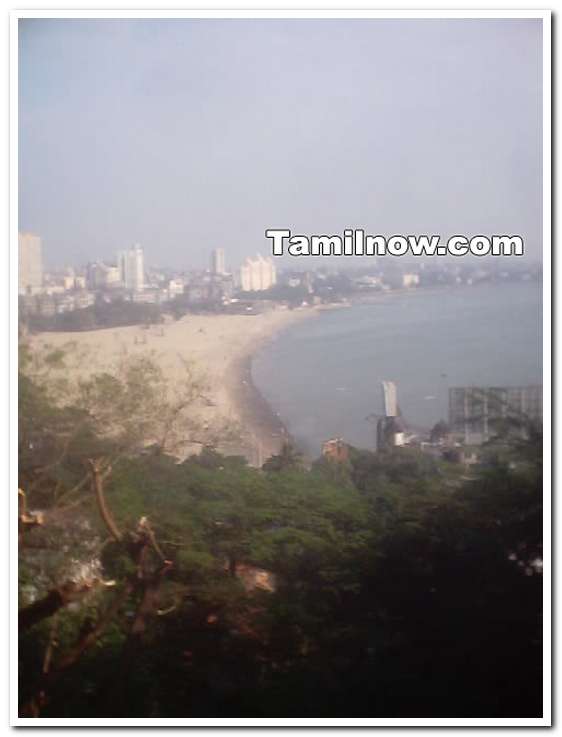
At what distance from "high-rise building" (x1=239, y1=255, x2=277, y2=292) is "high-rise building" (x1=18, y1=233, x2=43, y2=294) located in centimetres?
77

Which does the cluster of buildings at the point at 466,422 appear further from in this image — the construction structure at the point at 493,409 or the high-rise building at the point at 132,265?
the high-rise building at the point at 132,265

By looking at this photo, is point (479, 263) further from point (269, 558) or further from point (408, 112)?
point (269, 558)

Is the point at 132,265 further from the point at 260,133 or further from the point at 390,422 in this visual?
the point at 390,422

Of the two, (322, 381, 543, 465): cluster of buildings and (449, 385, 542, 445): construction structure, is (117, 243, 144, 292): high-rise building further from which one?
(449, 385, 542, 445): construction structure

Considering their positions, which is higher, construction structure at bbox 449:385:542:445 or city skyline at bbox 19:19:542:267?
city skyline at bbox 19:19:542:267

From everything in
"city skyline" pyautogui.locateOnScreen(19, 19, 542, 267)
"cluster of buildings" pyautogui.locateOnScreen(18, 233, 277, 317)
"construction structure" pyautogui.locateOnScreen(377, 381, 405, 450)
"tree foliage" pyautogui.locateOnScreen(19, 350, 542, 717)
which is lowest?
"tree foliage" pyautogui.locateOnScreen(19, 350, 542, 717)

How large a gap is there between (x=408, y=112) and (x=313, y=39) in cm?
46

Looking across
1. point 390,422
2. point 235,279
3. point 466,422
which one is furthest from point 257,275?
point 466,422

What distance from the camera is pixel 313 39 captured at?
12.5 feet

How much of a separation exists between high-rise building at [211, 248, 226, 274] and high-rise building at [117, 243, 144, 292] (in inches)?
10.7

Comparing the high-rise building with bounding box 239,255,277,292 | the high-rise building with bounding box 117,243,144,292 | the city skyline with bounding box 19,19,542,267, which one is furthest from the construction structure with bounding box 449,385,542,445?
the high-rise building with bounding box 117,243,144,292

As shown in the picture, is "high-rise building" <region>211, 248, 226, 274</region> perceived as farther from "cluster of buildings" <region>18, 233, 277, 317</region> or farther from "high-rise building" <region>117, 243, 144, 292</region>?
"high-rise building" <region>117, 243, 144, 292</region>

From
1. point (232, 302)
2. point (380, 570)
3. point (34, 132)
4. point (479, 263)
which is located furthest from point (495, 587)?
point (34, 132)

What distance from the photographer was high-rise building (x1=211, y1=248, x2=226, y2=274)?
3850 mm
